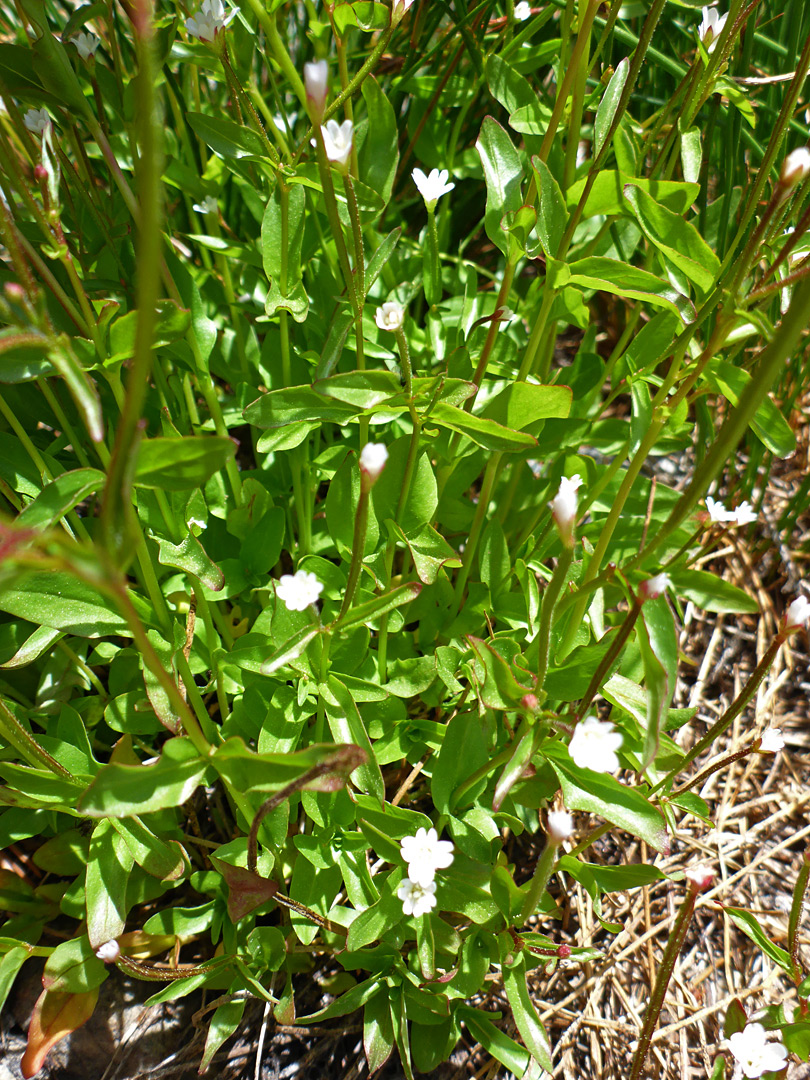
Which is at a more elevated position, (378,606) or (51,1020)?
(378,606)

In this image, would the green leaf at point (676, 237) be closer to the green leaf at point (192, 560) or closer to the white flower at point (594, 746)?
the white flower at point (594, 746)

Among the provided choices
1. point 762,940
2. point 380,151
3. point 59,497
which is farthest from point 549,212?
point 762,940

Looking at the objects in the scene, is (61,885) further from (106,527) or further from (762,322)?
(762,322)

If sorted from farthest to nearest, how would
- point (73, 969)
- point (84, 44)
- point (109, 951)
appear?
point (84, 44) → point (73, 969) → point (109, 951)

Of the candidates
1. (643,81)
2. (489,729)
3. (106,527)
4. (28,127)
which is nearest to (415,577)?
(489,729)

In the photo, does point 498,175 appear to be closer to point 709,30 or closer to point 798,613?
point 709,30

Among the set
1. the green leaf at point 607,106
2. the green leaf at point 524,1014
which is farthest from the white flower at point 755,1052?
the green leaf at point 607,106

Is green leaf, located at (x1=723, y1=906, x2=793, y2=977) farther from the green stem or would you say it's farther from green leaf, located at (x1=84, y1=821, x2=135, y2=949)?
green leaf, located at (x1=84, y1=821, x2=135, y2=949)

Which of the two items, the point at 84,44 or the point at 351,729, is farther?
the point at 84,44
